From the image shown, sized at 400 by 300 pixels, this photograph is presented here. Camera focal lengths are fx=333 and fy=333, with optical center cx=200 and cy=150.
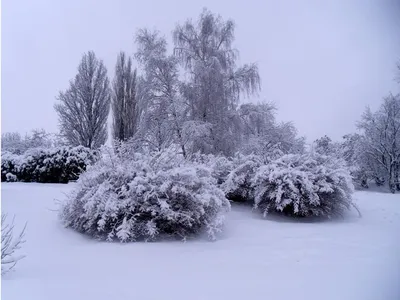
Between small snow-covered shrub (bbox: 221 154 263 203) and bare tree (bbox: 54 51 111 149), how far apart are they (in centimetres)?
877

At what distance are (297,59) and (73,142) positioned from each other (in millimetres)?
10885

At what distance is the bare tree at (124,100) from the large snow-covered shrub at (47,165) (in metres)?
6.22

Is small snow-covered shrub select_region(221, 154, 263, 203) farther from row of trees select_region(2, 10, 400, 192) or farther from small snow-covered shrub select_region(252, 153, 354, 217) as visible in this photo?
row of trees select_region(2, 10, 400, 192)

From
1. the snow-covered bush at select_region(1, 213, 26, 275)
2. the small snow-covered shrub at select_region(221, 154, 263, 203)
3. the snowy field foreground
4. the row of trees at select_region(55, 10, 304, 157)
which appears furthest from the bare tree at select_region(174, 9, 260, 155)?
the snow-covered bush at select_region(1, 213, 26, 275)

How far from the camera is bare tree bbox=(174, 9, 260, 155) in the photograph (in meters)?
9.09

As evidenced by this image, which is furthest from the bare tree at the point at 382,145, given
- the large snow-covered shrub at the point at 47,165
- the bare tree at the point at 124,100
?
the bare tree at the point at 124,100

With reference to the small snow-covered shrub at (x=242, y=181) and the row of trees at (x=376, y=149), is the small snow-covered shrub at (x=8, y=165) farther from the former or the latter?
the row of trees at (x=376, y=149)

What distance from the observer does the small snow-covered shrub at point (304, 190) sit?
163 inches

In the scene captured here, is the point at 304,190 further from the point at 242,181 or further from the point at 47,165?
the point at 47,165

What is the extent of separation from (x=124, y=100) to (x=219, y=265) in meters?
11.6

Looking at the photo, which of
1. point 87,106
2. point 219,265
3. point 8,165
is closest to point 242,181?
point 219,265

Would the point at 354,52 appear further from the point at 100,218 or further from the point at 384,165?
the point at 384,165

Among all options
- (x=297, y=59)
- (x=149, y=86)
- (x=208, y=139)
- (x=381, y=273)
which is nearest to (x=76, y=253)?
(x=381, y=273)

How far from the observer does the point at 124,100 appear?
43.1 feet
